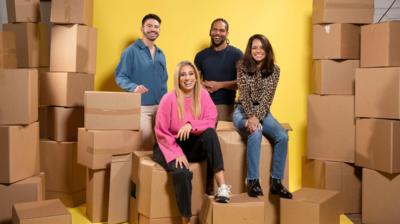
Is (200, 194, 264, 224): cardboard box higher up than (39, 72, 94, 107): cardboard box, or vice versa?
(39, 72, 94, 107): cardboard box

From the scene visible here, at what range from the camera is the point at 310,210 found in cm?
271

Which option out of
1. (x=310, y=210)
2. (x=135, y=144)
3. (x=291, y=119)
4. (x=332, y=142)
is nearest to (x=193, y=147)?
(x=135, y=144)

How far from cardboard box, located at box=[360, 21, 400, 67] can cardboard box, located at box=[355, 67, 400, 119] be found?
6 centimetres

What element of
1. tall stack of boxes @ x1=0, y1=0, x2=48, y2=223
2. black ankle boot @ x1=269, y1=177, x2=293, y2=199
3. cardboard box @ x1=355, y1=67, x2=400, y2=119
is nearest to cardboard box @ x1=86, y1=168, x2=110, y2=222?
tall stack of boxes @ x1=0, y1=0, x2=48, y2=223

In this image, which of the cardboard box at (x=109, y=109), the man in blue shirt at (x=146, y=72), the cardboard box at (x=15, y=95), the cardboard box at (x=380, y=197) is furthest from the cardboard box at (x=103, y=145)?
the cardboard box at (x=380, y=197)

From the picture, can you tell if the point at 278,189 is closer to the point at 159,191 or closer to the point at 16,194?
the point at 159,191

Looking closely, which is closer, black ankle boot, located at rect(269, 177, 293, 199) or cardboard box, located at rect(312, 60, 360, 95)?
black ankle boot, located at rect(269, 177, 293, 199)

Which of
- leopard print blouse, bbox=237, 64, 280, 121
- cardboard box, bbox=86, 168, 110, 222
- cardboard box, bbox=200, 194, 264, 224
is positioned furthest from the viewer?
cardboard box, bbox=86, 168, 110, 222

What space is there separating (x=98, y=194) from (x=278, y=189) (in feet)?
3.82

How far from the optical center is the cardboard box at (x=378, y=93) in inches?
116

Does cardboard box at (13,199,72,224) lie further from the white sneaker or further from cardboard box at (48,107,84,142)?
cardboard box at (48,107,84,142)

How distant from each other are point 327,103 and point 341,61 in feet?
1.02

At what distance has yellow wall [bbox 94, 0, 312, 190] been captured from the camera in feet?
12.2

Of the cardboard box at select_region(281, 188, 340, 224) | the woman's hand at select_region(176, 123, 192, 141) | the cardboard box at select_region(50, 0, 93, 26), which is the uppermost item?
the cardboard box at select_region(50, 0, 93, 26)
